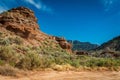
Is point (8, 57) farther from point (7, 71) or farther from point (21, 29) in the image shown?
point (21, 29)

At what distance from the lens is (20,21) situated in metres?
47.2

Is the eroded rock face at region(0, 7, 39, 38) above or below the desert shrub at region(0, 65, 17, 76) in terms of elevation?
above

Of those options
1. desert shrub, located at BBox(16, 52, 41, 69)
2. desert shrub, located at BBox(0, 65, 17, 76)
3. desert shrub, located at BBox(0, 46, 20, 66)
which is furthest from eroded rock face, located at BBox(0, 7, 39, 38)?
desert shrub, located at BBox(0, 65, 17, 76)

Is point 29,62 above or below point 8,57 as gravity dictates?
below

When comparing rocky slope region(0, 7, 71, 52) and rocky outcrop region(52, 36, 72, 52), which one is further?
rocky outcrop region(52, 36, 72, 52)

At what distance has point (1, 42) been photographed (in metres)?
33.8

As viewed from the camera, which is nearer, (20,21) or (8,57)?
(8,57)

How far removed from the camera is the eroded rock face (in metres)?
44.2

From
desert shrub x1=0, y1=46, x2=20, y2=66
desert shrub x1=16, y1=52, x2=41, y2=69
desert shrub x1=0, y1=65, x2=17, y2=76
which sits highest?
desert shrub x1=0, y1=46, x2=20, y2=66

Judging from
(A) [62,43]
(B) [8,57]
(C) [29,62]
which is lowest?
(C) [29,62]

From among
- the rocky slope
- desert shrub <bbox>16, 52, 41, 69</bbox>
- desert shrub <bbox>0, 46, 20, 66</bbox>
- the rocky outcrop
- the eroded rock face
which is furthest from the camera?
the rocky outcrop

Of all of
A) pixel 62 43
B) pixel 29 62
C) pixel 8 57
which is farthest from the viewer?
pixel 62 43

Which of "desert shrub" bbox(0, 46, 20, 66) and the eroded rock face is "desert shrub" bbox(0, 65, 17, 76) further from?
the eroded rock face

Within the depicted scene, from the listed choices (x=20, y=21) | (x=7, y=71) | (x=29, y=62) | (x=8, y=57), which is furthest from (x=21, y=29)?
(x=7, y=71)
